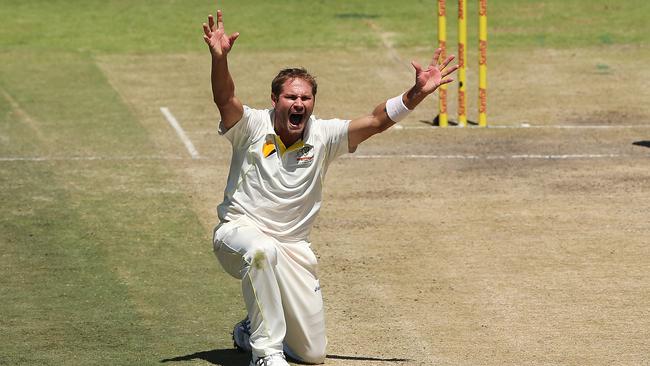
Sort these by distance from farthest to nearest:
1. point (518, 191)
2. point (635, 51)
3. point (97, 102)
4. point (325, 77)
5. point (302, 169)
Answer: point (635, 51) → point (325, 77) → point (97, 102) → point (518, 191) → point (302, 169)

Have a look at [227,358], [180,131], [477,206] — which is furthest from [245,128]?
[180,131]

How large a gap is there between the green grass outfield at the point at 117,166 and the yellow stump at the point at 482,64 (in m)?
4.78

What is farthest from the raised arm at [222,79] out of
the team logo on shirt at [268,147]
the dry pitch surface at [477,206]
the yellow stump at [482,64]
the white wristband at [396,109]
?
the yellow stump at [482,64]

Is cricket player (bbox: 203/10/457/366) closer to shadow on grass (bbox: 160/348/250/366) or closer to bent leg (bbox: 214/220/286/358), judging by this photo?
bent leg (bbox: 214/220/286/358)

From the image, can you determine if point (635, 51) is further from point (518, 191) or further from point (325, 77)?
point (518, 191)

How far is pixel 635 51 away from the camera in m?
26.1

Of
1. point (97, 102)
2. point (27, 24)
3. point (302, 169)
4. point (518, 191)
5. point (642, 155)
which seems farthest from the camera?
point (27, 24)

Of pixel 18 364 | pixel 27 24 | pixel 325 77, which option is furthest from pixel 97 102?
pixel 18 364

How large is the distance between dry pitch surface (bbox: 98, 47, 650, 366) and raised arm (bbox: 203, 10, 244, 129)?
2.00 m

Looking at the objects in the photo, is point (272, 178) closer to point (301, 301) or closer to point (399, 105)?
point (301, 301)

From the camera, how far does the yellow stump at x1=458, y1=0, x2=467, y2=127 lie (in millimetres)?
19188

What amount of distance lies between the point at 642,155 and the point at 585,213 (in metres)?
3.44

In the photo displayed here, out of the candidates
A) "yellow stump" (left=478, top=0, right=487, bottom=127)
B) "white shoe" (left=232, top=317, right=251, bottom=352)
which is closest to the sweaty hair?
"white shoe" (left=232, top=317, right=251, bottom=352)

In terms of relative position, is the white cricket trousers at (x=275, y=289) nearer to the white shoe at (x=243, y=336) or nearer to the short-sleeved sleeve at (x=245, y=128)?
the white shoe at (x=243, y=336)
